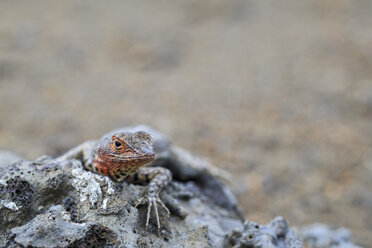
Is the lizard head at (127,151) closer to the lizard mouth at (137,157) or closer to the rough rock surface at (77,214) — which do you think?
the lizard mouth at (137,157)

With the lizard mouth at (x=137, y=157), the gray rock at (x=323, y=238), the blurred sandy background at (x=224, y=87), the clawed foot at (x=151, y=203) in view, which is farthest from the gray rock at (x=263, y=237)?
the blurred sandy background at (x=224, y=87)

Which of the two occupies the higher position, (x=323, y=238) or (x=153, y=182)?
(x=323, y=238)

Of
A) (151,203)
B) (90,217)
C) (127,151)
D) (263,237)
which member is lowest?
(90,217)

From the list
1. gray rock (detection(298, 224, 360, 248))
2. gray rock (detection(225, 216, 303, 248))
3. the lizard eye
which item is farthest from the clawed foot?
gray rock (detection(298, 224, 360, 248))

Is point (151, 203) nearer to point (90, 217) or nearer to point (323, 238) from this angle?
point (90, 217)

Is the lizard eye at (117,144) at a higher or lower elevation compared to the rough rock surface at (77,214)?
higher

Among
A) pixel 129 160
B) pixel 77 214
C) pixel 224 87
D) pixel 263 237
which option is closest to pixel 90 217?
pixel 77 214

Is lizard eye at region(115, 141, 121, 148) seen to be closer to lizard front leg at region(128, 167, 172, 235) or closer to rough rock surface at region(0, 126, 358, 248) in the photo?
rough rock surface at region(0, 126, 358, 248)
